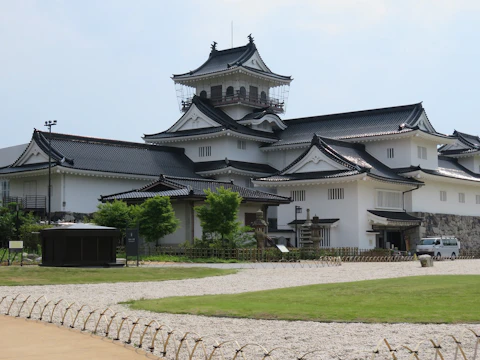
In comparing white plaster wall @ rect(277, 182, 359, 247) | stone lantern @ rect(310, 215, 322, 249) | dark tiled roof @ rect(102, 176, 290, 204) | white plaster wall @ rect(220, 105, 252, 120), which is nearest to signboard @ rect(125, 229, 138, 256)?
dark tiled roof @ rect(102, 176, 290, 204)

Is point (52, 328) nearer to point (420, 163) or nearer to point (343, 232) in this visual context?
point (343, 232)

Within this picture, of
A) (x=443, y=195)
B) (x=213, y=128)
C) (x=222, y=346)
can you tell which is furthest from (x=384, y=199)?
(x=222, y=346)

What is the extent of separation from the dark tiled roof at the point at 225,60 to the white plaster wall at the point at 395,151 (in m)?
14.3

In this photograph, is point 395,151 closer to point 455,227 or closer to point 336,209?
point 336,209

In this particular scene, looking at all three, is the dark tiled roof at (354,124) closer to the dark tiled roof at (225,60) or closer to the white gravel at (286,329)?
the dark tiled roof at (225,60)

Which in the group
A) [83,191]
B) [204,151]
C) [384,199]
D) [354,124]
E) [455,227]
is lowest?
[455,227]

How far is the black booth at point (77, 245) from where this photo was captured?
107 feet

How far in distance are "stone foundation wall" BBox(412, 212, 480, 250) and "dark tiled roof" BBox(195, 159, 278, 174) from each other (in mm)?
14357

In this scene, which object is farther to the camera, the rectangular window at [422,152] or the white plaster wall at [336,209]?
the rectangular window at [422,152]

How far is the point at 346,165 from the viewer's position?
173ft

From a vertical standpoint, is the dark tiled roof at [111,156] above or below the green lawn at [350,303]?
above

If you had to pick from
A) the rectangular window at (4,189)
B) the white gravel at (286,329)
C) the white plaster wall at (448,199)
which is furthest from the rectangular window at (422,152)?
the white gravel at (286,329)

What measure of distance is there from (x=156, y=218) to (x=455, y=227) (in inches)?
1205

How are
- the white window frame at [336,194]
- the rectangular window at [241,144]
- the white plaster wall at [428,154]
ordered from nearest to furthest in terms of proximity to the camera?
the white window frame at [336,194], the white plaster wall at [428,154], the rectangular window at [241,144]
